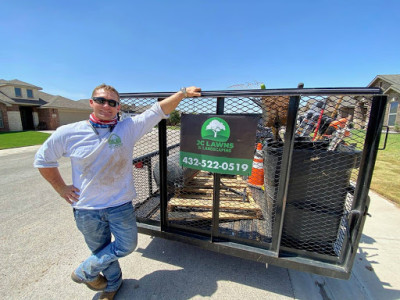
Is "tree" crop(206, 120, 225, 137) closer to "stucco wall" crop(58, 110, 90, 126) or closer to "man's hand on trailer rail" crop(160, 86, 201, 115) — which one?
"man's hand on trailer rail" crop(160, 86, 201, 115)

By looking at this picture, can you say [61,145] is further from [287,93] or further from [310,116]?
[310,116]

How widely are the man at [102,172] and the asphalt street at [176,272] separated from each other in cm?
44

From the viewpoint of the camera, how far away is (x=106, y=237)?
183 cm

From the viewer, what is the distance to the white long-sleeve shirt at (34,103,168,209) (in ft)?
5.14

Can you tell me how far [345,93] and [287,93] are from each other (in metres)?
0.41

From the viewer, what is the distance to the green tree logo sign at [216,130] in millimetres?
1746

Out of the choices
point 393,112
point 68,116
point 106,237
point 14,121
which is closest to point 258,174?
point 106,237

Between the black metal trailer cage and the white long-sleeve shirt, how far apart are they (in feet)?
1.33

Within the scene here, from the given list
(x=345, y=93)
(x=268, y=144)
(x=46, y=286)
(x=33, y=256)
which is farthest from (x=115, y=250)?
(x=345, y=93)

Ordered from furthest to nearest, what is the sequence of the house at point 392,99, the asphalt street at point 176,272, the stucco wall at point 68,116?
1. the stucco wall at point 68,116
2. the house at point 392,99
3. the asphalt street at point 176,272

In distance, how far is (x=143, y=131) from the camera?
175 centimetres

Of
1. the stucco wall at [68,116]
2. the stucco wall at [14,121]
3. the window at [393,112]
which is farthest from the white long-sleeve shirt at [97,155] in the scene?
the stucco wall at [68,116]

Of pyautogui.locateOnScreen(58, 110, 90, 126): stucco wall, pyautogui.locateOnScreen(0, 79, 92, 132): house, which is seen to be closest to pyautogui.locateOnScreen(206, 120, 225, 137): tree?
pyautogui.locateOnScreen(0, 79, 92, 132): house

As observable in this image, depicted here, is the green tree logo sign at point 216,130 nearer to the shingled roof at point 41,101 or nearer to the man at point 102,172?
the man at point 102,172
